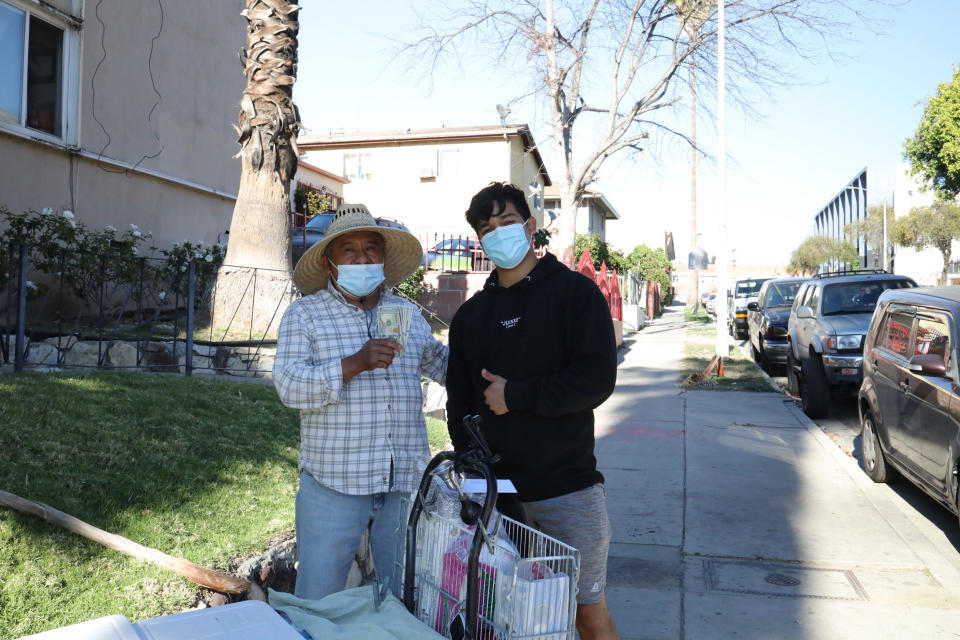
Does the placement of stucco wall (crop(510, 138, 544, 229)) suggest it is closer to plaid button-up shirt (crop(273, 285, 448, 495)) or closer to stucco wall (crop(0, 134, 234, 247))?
stucco wall (crop(0, 134, 234, 247))

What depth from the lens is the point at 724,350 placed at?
14641mm

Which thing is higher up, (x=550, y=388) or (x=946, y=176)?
(x=946, y=176)

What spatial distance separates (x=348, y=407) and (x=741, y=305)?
74.8ft

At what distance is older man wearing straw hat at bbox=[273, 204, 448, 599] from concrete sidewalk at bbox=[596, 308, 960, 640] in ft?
6.22

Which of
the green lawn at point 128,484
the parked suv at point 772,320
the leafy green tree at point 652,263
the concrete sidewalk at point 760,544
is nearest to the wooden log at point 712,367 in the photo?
the parked suv at point 772,320

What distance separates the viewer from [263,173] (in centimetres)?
919

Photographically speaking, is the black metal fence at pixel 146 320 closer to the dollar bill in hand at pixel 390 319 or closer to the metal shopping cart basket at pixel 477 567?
the dollar bill in hand at pixel 390 319

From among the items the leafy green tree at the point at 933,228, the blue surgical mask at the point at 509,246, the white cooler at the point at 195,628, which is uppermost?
the leafy green tree at the point at 933,228

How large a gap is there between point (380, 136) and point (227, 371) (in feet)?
78.0

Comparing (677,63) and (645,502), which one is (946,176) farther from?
(645,502)

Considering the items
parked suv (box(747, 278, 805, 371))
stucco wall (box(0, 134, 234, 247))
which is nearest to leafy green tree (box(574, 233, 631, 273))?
parked suv (box(747, 278, 805, 371))

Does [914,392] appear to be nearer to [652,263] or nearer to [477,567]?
[477,567]

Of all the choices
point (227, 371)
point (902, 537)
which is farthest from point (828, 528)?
point (227, 371)

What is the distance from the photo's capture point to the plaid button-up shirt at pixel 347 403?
2.81 m
